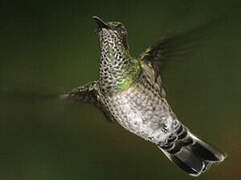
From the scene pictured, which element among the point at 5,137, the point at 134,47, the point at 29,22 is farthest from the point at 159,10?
the point at 5,137

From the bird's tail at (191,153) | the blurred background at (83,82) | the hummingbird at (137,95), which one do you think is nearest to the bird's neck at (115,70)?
the hummingbird at (137,95)

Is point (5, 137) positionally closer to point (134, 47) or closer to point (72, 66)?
point (72, 66)

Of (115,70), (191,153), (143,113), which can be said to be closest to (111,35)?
(115,70)

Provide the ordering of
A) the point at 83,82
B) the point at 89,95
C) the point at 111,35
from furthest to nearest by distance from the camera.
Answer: the point at 83,82 < the point at 89,95 < the point at 111,35

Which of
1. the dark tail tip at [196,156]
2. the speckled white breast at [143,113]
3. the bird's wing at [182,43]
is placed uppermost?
the bird's wing at [182,43]

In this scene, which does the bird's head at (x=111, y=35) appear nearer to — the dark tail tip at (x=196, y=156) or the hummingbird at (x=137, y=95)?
the hummingbird at (x=137, y=95)

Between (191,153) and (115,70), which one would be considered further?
(191,153)

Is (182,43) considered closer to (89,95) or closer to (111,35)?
(111,35)
